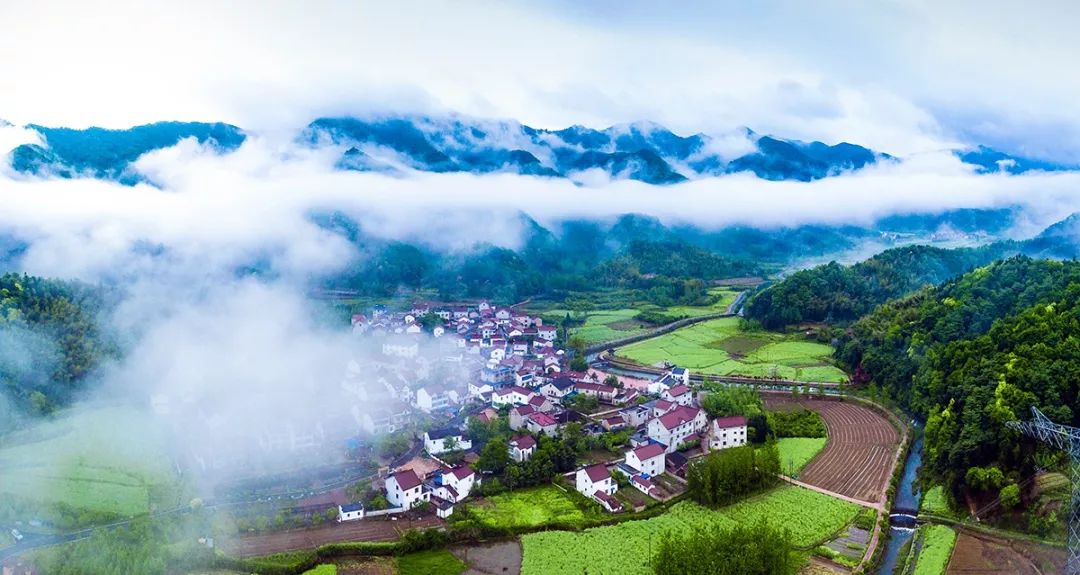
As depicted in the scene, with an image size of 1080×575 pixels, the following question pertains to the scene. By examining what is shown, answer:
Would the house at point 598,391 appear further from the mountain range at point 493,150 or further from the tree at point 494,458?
the mountain range at point 493,150

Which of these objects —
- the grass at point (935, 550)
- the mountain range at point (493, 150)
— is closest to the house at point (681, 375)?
the grass at point (935, 550)

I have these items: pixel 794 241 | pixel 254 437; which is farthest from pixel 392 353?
pixel 794 241

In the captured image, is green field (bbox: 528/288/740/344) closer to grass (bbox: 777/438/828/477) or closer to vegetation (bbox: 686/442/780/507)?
grass (bbox: 777/438/828/477)

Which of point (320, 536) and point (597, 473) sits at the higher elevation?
point (597, 473)

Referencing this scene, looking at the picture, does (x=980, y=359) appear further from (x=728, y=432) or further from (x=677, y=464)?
(x=677, y=464)

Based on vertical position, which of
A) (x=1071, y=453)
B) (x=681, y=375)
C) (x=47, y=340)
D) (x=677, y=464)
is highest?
(x=1071, y=453)

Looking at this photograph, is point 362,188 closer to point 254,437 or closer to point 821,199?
point 254,437

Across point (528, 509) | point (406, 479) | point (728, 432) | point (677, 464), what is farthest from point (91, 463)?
point (728, 432)
